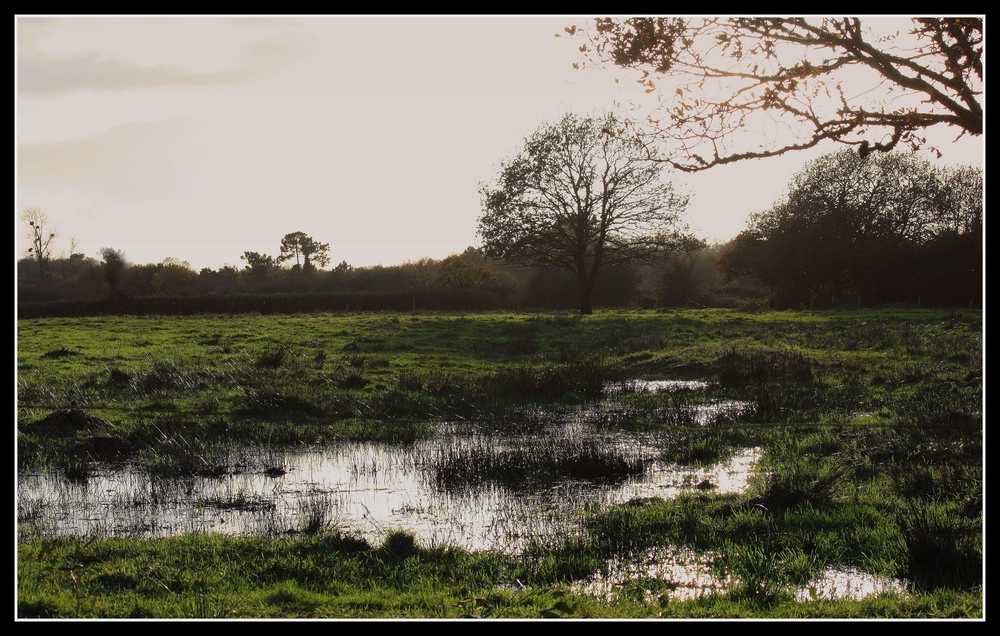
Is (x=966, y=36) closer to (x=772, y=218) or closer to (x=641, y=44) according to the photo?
(x=641, y=44)

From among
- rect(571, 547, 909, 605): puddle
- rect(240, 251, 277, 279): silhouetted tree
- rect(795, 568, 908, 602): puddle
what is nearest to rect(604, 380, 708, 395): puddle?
rect(571, 547, 909, 605): puddle

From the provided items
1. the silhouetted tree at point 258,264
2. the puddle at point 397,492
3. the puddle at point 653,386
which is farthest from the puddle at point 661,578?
the silhouetted tree at point 258,264

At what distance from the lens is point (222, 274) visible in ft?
241

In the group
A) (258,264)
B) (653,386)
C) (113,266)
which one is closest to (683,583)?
(653,386)

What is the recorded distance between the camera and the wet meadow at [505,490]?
5855mm

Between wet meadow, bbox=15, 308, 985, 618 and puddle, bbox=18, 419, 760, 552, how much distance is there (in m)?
0.04

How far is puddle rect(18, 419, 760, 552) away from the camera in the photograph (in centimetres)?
777

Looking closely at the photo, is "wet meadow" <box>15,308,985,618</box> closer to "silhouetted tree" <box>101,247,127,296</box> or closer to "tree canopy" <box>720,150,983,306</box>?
"tree canopy" <box>720,150,983,306</box>

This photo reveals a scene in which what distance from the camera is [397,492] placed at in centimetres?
920

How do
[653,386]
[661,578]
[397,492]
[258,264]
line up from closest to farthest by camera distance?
1. [661,578]
2. [397,492]
3. [653,386]
4. [258,264]

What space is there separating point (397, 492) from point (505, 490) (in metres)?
1.23

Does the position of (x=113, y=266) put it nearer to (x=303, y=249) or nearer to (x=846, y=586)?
(x=303, y=249)

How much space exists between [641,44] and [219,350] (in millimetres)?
17967
